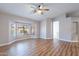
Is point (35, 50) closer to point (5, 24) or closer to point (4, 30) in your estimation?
point (4, 30)

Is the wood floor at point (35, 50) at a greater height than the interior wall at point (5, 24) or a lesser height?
lesser

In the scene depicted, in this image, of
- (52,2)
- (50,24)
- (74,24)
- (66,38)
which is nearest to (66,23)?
(74,24)

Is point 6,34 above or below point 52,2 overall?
below

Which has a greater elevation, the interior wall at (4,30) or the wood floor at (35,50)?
the interior wall at (4,30)

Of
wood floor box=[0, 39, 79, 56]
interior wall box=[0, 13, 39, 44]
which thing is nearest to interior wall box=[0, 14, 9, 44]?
interior wall box=[0, 13, 39, 44]

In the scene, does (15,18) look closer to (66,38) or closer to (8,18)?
(8,18)

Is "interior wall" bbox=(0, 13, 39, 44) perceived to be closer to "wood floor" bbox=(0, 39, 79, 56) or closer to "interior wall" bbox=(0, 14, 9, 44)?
"interior wall" bbox=(0, 14, 9, 44)

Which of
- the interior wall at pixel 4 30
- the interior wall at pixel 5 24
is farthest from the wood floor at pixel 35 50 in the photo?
the interior wall at pixel 5 24

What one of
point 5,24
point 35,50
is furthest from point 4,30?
point 35,50

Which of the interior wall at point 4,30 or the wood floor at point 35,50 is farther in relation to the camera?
the interior wall at point 4,30

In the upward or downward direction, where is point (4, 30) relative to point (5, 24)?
downward

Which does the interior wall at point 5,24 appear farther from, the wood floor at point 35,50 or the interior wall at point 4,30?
the wood floor at point 35,50

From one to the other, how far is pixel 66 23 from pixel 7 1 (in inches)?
237

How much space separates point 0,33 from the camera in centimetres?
504
